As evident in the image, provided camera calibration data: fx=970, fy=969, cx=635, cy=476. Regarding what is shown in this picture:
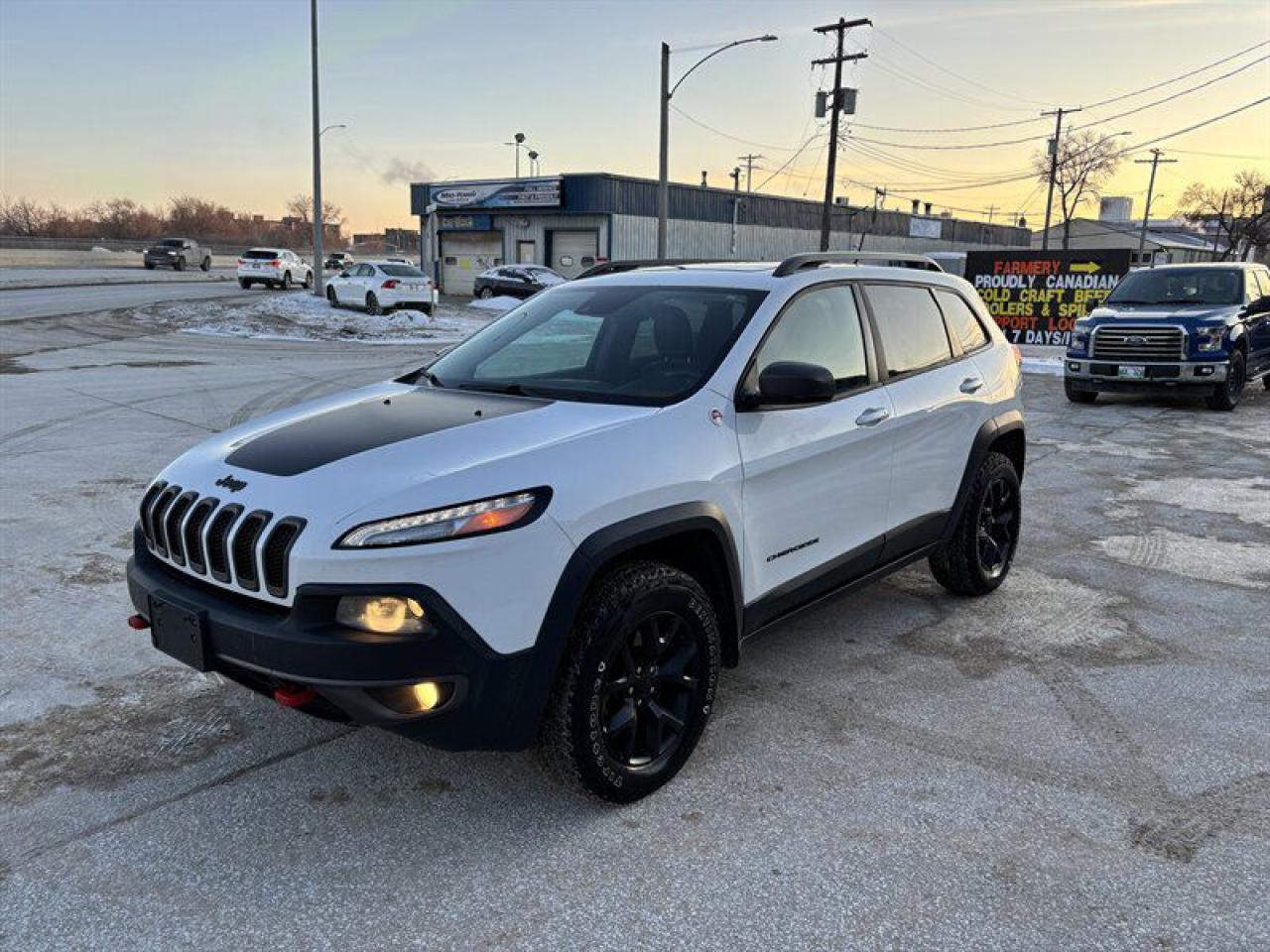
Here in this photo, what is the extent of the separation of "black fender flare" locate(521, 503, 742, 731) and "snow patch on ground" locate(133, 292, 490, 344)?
1884 cm

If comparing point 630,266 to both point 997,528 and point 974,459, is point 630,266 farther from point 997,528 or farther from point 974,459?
point 997,528

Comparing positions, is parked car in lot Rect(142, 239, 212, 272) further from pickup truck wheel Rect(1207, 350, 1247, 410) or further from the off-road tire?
pickup truck wheel Rect(1207, 350, 1247, 410)

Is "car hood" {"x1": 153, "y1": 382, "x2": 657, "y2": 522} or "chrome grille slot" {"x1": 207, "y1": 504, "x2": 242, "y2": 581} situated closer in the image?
"car hood" {"x1": 153, "y1": 382, "x2": 657, "y2": 522}

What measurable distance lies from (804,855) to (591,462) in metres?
1.36

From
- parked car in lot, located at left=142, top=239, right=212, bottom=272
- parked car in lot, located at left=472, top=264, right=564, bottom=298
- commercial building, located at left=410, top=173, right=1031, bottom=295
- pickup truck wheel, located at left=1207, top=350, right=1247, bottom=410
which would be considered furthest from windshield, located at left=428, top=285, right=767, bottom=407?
parked car in lot, located at left=142, top=239, right=212, bottom=272

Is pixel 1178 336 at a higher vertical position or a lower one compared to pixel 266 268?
lower

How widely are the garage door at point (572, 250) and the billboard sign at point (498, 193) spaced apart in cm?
181

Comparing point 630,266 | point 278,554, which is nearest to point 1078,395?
point 630,266

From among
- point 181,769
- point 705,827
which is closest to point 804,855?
point 705,827

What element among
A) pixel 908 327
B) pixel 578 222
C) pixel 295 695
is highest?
pixel 578 222

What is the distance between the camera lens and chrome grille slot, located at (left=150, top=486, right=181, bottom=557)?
317 cm

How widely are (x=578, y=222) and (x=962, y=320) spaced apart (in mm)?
38887

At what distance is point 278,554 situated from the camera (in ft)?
8.91

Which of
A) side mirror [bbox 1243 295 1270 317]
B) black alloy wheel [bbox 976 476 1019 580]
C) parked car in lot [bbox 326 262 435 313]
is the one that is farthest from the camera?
parked car in lot [bbox 326 262 435 313]
